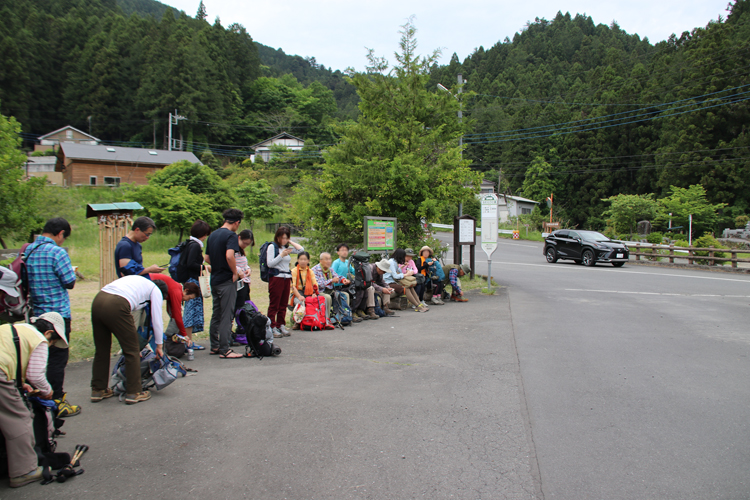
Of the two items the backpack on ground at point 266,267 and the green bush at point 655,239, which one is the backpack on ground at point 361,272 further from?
the green bush at point 655,239

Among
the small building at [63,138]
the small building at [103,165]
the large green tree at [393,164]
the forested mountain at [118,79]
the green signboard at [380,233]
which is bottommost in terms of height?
the green signboard at [380,233]

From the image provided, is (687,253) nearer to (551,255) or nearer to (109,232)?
(551,255)

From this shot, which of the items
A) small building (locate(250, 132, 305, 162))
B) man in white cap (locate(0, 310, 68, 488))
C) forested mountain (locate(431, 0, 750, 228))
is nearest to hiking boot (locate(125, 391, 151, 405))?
man in white cap (locate(0, 310, 68, 488))

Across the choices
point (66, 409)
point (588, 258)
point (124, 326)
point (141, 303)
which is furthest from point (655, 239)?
point (66, 409)

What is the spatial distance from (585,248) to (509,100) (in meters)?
63.1

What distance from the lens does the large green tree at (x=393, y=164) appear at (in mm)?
14156

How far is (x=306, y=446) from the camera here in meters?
4.04

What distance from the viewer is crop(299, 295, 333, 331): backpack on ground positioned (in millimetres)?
8969

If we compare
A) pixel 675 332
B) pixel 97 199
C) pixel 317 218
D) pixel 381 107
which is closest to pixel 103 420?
pixel 675 332

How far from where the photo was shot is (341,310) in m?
9.48

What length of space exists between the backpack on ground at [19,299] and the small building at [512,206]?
61062 millimetres

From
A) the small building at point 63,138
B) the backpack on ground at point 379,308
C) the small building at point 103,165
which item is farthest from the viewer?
the small building at point 63,138

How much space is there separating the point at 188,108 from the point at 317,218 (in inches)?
2202

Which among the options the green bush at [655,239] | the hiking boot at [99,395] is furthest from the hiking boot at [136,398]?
the green bush at [655,239]
